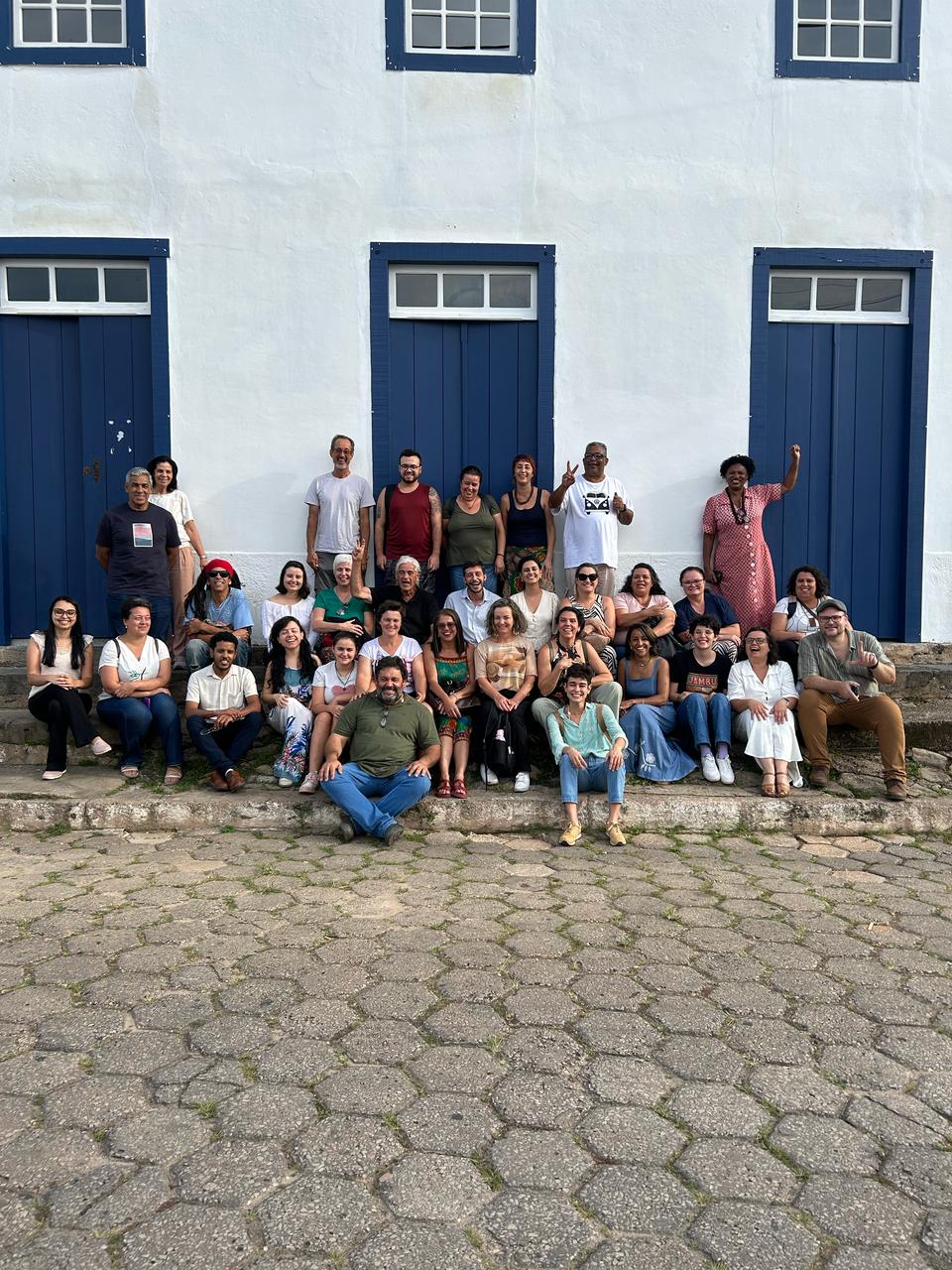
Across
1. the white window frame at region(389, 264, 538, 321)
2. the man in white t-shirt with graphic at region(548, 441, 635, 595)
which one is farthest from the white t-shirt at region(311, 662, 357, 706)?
the white window frame at region(389, 264, 538, 321)

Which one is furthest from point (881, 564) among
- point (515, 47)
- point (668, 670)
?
point (515, 47)

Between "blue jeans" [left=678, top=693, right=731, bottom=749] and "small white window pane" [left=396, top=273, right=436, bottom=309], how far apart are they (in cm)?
375

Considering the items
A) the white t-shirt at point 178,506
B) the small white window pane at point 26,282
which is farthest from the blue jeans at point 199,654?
the small white window pane at point 26,282

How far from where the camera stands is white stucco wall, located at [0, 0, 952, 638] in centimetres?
805

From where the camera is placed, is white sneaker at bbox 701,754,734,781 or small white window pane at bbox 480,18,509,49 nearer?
white sneaker at bbox 701,754,734,781

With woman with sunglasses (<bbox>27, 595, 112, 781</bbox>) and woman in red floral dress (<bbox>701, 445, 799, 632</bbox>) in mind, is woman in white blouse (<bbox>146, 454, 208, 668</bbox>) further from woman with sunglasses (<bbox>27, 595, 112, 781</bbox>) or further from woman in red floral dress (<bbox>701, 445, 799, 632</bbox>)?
woman in red floral dress (<bbox>701, 445, 799, 632</bbox>)

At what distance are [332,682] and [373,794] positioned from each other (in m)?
1.01

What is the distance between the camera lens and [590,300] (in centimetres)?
826

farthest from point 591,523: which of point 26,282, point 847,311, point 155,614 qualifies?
point 26,282

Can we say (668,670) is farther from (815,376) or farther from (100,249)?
(100,249)

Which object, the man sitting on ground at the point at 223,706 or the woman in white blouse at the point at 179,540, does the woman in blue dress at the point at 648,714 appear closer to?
the man sitting on ground at the point at 223,706

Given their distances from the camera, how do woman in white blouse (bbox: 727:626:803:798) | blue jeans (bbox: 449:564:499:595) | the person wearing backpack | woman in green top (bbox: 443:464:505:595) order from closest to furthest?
the person wearing backpack < woman in white blouse (bbox: 727:626:803:798) < woman in green top (bbox: 443:464:505:595) < blue jeans (bbox: 449:564:499:595)

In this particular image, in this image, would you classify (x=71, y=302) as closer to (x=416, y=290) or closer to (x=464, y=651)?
(x=416, y=290)

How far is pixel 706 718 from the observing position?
22.9ft
